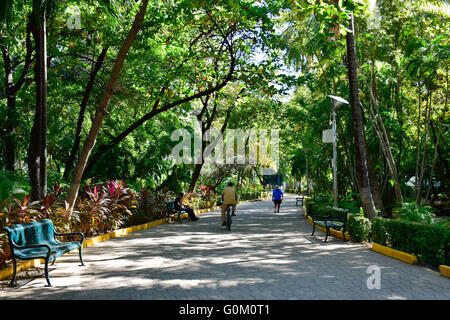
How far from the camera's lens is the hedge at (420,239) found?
7187mm

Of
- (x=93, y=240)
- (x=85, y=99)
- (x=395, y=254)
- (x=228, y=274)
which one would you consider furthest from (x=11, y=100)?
(x=395, y=254)

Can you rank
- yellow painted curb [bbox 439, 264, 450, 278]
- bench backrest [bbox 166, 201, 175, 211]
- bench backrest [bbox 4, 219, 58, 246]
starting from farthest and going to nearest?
bench backrest [bbox 166, 201, 175, 211], yellow painted curb [bbox 439, 264, 450, 278], bench backrest [bbox 4, 219, 58, 246]

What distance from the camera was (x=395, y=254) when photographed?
850cm

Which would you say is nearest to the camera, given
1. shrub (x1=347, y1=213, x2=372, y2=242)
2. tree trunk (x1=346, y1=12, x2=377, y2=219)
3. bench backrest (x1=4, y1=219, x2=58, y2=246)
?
bench backrest (x1=4, y1=219, x2=58, y2=246)

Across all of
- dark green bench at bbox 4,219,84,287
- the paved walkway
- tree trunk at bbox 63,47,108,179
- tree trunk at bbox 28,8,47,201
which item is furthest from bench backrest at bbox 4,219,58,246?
tree trunk at bbox 63,47,108,179

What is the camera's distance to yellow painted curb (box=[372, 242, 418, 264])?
7.82 metres

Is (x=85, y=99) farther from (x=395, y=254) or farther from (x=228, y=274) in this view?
(x=395, y=254)

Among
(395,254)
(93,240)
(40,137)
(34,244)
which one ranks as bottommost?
(395,254)

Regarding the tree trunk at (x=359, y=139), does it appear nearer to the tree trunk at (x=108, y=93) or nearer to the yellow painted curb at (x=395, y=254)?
the yellow painted curb at (x=395, y=254)

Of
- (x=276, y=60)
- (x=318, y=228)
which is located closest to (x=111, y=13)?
(x=276, y=60)

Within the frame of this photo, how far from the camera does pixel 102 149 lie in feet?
42.4

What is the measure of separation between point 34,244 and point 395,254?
24.8 ft

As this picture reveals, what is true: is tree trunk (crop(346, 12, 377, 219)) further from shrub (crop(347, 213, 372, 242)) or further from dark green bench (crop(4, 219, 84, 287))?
dark green bench (crop(4, 219, 84, 287))
